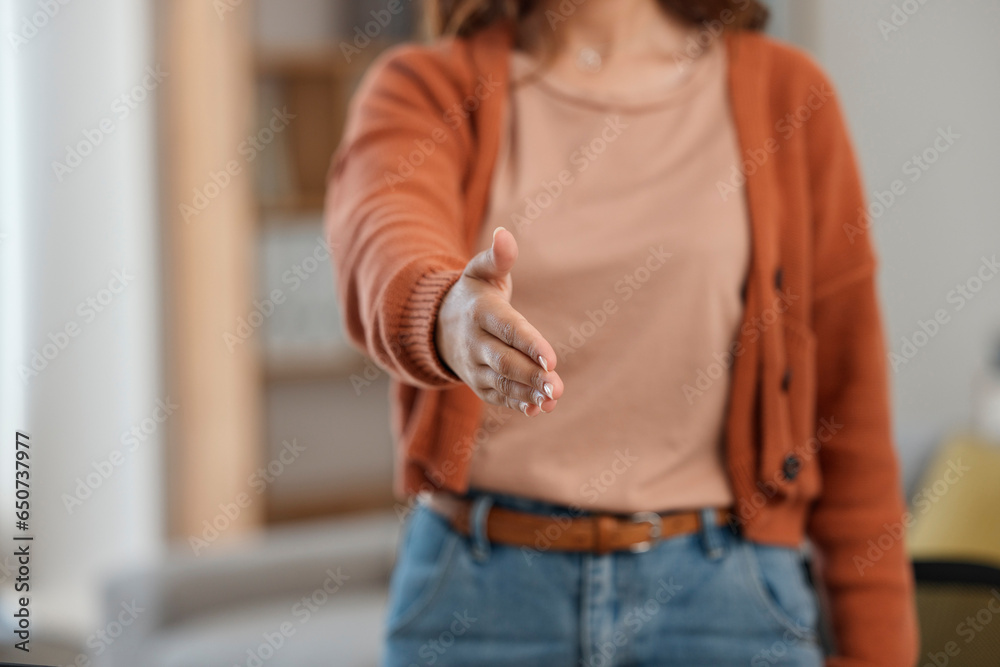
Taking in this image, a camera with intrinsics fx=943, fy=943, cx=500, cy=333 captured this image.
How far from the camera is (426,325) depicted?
0.52 metres

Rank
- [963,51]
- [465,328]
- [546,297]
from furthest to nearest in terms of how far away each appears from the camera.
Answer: [963,51]
[546,297]
[465,328]

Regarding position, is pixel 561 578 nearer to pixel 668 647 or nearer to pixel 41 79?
pixel 668 647

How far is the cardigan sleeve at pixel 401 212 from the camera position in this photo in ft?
1.79

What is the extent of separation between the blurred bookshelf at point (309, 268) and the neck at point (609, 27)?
1.90 meters

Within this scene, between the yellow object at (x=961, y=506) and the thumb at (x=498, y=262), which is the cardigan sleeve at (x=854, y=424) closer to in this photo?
the thumb at (x=498, y=262)

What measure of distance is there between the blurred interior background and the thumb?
0.75 meters

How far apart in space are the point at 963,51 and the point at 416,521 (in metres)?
0.80

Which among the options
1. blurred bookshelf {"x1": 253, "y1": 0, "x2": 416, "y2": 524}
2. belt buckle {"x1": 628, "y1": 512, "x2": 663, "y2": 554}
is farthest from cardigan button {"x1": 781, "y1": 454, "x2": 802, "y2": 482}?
blurred bookshelf {"x1": 253, "y1": 0, "x2": 416, "y2": 524}

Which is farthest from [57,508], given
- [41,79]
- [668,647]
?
[668,647]

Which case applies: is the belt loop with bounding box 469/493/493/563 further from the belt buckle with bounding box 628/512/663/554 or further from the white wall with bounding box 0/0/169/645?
the white wall with bounding box 0/0/169/645

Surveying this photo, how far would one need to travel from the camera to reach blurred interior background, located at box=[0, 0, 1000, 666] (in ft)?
3.94

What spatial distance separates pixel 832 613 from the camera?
74 cm

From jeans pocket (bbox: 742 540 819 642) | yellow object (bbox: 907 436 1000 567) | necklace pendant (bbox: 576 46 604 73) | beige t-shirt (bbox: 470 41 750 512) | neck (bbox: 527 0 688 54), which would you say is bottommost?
yellow object (bbox: 907 436 1000 567)

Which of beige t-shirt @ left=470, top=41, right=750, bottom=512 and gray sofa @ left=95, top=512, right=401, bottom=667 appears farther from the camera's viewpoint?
gray sofa @ left=95, top=512, right=401, bottom=667
